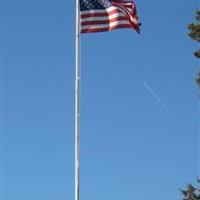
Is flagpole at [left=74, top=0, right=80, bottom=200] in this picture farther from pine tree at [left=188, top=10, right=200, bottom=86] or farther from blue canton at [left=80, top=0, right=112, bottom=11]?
pine tree at [left=188, top=10, right=200, bottom=86]

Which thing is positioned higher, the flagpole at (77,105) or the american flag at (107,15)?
the american flag at (107,15)

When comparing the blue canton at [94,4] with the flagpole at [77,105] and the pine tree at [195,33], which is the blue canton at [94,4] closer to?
the flagpole at [77,105]

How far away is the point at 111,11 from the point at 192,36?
10.5 meters

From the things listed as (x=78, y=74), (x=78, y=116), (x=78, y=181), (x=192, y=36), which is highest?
(x=192, y=36)

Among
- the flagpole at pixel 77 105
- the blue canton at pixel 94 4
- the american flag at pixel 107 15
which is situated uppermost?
the blue canton at pixel 94 4

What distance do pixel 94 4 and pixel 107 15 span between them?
27.5 inches

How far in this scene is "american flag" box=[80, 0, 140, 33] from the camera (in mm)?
23062

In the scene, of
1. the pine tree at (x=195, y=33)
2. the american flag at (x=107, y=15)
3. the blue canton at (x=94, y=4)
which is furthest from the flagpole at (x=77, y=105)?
the pine tree at (x=195, y=33)

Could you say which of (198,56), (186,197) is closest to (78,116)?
(198,56)

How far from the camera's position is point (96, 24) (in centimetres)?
2314

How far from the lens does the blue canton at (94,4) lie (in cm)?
2359

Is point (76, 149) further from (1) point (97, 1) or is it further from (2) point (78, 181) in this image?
(1) point (97, 1)

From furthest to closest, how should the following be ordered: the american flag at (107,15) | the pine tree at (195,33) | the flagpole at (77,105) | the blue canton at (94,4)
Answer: the pine tree at (195,33) < the blue canton at (94,4) < the american flag at (107,15) < the flagpole at (77,105)

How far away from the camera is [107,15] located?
23406 mm
